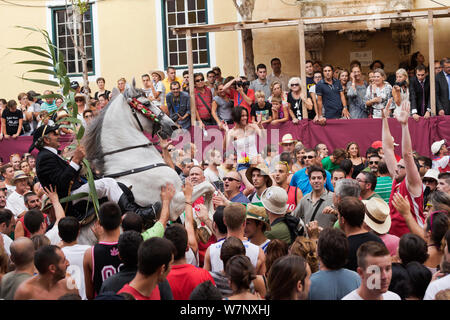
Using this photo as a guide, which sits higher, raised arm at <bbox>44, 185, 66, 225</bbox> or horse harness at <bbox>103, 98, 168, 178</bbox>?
horse harness at <bbox>103, 98, 168, 178</bbox>

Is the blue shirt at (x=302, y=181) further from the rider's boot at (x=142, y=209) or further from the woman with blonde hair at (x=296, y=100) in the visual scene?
the woman with blonde hair at (x=296, y=100)

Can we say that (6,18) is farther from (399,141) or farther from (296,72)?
(399,141)

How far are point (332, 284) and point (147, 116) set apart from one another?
4.63 m

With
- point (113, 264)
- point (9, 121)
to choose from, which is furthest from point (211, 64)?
point (113, 264)

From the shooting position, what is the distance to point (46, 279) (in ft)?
16.8

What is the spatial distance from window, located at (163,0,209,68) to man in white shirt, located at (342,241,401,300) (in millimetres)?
17179

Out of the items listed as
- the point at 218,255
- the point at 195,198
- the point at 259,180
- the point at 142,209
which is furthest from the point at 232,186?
the point at 218,255

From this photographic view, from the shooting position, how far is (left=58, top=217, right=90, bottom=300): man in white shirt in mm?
5797

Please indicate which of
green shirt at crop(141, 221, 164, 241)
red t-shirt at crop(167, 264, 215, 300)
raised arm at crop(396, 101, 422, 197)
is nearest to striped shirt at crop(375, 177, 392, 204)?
raised arm at crop(396, 101, 422, 197)

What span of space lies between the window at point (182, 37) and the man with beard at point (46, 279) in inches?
659

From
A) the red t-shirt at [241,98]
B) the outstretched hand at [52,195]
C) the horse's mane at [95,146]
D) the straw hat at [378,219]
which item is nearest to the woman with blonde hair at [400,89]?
the red t-shirt at [241,98]

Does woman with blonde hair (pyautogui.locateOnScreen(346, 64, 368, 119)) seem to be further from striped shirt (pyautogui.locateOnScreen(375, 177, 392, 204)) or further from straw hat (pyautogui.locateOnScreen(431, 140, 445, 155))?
striped shirt (pyautogui.locateOnScreen(375, 177, 392, 204))

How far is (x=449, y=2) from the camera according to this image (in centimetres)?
1864

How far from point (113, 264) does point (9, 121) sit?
12.5m
